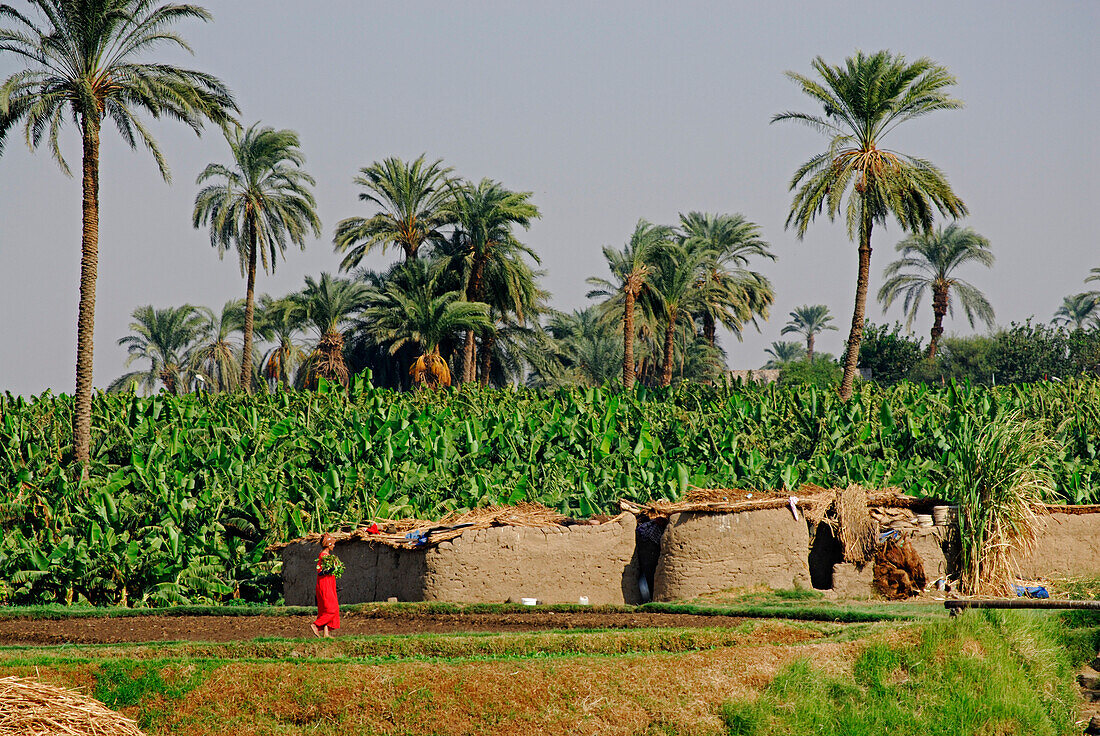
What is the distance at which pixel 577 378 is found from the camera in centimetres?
4612

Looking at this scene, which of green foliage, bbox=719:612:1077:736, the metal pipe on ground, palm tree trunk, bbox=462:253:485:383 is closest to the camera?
green foliage, bbox=719:612:1077:736

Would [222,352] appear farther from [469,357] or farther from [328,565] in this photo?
[328,565]

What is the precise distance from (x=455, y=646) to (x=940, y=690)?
14.6ft

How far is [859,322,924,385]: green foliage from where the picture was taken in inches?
2175

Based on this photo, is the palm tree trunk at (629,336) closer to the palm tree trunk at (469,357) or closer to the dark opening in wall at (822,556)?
the palm tree trunk at (469,357)

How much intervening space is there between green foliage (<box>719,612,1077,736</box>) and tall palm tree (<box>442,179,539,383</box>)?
27.2m

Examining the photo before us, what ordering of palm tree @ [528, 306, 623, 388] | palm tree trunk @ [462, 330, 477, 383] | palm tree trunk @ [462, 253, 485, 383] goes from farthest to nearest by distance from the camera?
palm tree @ [528, 306, 623, 388] → palm tree trunk @ [462, 253, 485, 383] → palm tree trunk @ [462, 330, 477, 383]

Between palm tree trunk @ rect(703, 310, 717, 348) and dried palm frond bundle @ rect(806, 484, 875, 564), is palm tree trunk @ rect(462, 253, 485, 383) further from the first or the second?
dried palm frond bundle @ rect(806, 484, 875, 564)

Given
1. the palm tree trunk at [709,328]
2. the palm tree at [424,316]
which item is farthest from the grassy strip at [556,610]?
the palm tree trunk at [709,328]

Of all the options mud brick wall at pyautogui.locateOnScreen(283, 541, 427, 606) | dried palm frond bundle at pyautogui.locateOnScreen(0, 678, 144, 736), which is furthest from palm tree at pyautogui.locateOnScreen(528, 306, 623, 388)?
dried palm frond bundle at pyautogui.locateOnScreen(0, 678, 144, 736)

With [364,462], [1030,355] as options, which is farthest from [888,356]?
[364,462]

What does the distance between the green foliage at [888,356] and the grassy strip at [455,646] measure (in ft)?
153

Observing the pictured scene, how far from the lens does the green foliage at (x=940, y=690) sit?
9047 mm

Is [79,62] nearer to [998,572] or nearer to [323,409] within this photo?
[323,409]
